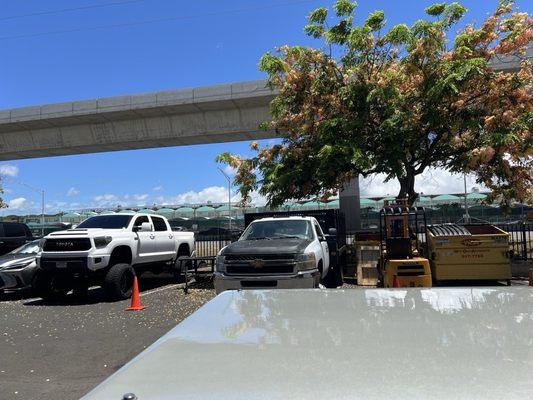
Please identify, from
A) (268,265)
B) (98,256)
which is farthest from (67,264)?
(268,265)

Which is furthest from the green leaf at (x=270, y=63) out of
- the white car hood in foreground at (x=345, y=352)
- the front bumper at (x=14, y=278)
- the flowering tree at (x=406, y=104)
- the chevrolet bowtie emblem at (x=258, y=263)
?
the white car hood in foreground at (x=345, y=352)

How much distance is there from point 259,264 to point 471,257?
589cm

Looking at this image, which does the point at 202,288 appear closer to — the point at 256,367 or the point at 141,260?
the point at 141,260

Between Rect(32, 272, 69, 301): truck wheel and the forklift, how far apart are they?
25.9 ft

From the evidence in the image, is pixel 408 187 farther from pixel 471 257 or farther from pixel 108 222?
pixel 108 222

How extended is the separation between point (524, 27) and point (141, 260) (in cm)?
1195

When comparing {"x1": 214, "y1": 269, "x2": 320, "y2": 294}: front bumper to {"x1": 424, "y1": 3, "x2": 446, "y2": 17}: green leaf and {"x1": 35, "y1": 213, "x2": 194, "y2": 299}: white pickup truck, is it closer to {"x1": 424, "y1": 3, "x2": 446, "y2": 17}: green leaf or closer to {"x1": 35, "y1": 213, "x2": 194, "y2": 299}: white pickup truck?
{"x1": 35, "y1": 213, "x2": 194, "y2": 299}: white pickup truck

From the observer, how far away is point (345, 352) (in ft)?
6.64

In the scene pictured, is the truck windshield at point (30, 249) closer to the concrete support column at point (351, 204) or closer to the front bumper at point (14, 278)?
the front bumper at point (14, 278)

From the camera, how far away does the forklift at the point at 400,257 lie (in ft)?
32.9

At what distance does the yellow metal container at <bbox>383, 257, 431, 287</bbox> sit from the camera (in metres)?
10.0

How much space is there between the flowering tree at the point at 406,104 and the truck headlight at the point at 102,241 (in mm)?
5145

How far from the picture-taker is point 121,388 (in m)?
1.73

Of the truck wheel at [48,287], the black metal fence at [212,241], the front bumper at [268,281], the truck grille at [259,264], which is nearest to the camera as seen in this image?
the front bumper at [268,281]
